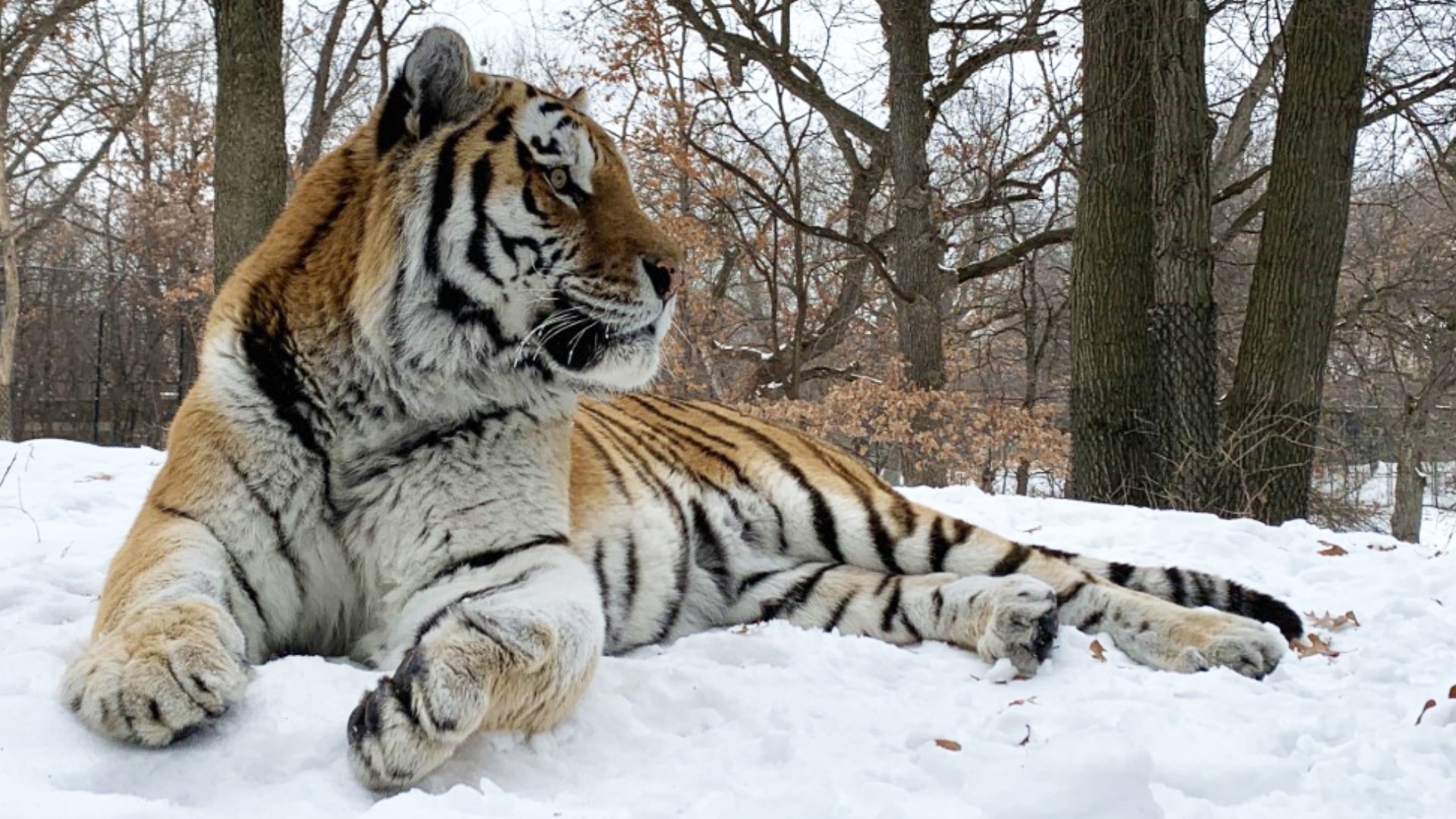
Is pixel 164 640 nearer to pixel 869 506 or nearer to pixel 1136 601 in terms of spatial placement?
pixel 869 506

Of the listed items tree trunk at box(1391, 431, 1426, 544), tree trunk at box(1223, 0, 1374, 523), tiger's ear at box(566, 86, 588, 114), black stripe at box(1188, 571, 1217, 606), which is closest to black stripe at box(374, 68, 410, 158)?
tiger's ear at box(566, 86, 588, 114)

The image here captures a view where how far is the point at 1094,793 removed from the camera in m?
1.69

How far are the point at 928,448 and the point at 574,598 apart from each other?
11152 millimetres

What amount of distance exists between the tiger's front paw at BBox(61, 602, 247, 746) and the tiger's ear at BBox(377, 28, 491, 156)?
1.22m

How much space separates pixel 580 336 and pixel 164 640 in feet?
3.53

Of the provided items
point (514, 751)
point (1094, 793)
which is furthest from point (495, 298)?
point (1094, 793)

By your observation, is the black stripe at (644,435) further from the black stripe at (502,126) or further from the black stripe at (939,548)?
the black stripe at (502,126)

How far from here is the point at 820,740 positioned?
6.75 feet

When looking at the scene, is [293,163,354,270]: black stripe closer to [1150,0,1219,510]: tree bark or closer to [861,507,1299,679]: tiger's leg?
[861,507,1299,679]: tiger's leg

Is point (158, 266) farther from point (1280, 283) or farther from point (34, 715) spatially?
point (34, 715)

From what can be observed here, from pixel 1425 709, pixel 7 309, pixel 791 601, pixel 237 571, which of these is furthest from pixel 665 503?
pixel 7 309

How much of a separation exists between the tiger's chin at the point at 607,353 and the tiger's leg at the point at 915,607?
0.99 m

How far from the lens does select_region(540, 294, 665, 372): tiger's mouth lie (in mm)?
2488

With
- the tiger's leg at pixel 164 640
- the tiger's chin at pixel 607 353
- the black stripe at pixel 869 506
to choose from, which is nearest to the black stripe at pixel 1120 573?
the black stripe at pixel 869 506
